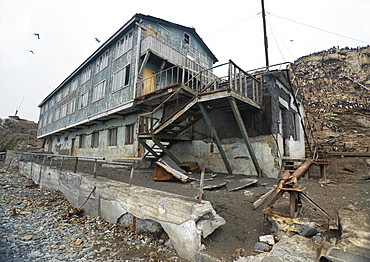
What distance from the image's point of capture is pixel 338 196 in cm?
422

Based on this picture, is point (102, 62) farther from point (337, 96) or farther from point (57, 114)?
point (337, 96)

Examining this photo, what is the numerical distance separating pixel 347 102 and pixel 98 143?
810 inches

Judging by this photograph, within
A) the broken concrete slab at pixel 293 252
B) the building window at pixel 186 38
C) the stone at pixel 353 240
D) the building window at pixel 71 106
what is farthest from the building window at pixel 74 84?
the stone at pixel 353 240

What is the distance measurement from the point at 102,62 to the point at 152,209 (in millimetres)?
14339

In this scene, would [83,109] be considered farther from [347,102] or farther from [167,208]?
[347,102]

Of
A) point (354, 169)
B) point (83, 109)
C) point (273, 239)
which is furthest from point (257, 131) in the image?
point (83, 109)

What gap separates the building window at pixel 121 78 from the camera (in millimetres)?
12042

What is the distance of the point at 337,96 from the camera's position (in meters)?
15.9

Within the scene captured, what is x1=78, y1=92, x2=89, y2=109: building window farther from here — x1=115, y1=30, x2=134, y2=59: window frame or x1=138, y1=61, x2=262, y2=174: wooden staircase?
x1=138, y1=61, x2=262, y2=174: wooden staircase

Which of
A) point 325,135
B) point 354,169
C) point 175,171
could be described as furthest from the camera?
point 325,135

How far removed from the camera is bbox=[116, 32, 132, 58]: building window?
40.0 feet

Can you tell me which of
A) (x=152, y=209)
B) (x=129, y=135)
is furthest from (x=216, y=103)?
(x=129, y=135)

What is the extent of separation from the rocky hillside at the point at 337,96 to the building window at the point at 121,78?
11144mm

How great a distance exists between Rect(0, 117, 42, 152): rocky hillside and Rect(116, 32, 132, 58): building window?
78.3 ft
